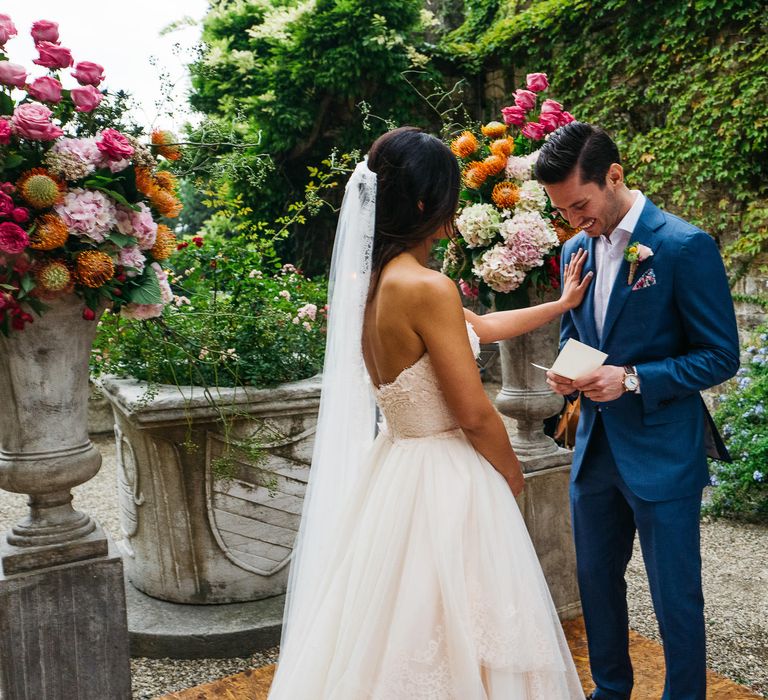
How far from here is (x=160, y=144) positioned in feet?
8.05

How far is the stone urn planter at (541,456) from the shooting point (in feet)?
10.4

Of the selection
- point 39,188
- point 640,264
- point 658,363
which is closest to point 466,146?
point 640,264

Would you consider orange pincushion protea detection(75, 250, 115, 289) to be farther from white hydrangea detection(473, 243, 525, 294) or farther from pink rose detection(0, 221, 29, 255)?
white hydrangea detection(473, 243, 525, 294)

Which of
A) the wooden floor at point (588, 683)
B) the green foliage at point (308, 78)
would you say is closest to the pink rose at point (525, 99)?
the wooden floor at point (588, 683)

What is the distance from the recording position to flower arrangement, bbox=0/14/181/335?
215cm

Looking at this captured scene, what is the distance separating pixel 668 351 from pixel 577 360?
28cm

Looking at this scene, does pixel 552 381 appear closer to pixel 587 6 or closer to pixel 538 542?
pixel 538 542

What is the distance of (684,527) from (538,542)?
1.14 metres

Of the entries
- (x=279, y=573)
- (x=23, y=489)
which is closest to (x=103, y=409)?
(x=279, y=573)

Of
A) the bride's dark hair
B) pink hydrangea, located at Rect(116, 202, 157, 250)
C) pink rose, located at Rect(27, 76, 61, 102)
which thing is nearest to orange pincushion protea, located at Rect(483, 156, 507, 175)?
the bride's dark hair

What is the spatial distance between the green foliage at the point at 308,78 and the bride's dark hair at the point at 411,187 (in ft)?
22.0

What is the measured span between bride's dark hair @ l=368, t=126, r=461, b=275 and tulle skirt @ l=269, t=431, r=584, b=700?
1.95ft

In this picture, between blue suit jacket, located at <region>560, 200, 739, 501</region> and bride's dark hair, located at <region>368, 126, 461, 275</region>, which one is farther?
blue suit jacket, located at <region>560, 200, 739, 501</region>

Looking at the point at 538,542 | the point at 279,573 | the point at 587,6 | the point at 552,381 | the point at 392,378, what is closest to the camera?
the point at 392,378
